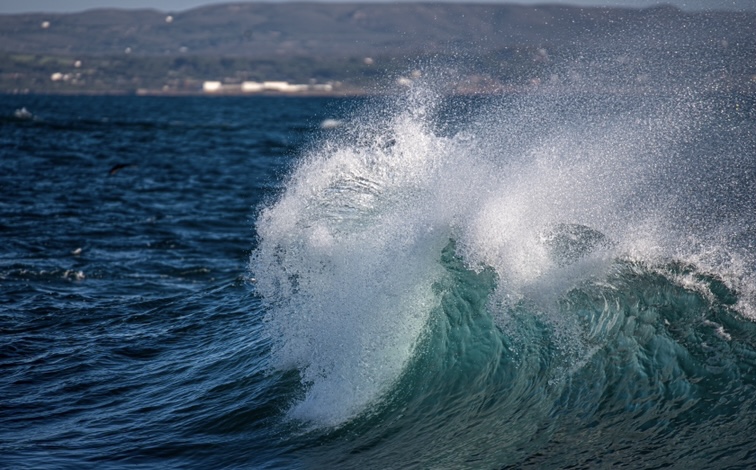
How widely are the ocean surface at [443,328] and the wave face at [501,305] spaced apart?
0.02 metres

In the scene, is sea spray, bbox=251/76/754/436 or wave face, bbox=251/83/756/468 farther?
sea spray, bbox=251/76/754/436

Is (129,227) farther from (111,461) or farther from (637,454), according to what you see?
(637,454)

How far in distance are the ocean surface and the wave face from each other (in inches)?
0.9

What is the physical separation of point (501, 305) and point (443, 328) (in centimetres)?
69

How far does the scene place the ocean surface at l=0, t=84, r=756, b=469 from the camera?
7520 mm

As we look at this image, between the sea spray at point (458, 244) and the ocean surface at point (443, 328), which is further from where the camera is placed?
the sea spray at point (458, 244)

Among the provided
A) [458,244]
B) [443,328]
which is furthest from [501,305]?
[458,244]

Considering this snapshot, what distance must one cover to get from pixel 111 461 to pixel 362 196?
393 centimetres

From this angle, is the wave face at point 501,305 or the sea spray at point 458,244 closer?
the wave face at point 501,305

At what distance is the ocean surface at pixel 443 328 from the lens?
7.52 m

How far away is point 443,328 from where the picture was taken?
28.6ft

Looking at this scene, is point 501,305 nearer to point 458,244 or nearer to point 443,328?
point 443,328

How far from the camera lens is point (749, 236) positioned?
10.5 metres

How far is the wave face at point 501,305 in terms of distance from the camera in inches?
292
